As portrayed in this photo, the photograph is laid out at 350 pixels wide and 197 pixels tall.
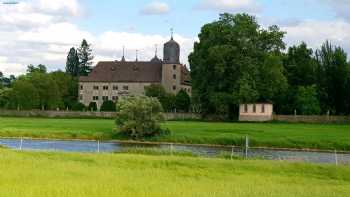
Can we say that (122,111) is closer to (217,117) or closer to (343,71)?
(217,117)

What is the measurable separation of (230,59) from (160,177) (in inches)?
2999

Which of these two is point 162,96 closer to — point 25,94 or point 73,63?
point 25,94

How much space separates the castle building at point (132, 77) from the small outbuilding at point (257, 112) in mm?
50282

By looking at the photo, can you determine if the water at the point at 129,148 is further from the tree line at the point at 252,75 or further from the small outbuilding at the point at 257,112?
the small outbuilding at the point at 257,112

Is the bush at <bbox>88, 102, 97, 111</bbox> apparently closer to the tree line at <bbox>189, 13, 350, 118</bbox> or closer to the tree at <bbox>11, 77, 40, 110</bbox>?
the tree at <bbox>11, 77, 40, 110</bbox>

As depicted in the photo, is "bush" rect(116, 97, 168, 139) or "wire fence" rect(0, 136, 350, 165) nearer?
"wire fence" rect(0, 136, 350, 165)

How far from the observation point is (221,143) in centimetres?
5934

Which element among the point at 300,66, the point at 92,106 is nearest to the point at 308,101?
the point at 300,66

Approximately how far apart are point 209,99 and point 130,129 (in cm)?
3842

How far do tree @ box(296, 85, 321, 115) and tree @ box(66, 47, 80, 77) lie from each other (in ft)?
294

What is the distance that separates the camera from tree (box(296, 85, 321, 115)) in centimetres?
10356

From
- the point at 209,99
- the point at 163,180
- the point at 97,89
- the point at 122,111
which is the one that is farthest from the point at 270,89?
the point at 163,180

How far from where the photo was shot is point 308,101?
103812 millimetres

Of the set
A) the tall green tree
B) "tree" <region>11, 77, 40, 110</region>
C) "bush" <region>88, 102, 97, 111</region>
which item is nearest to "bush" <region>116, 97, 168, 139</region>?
the tall green tree
